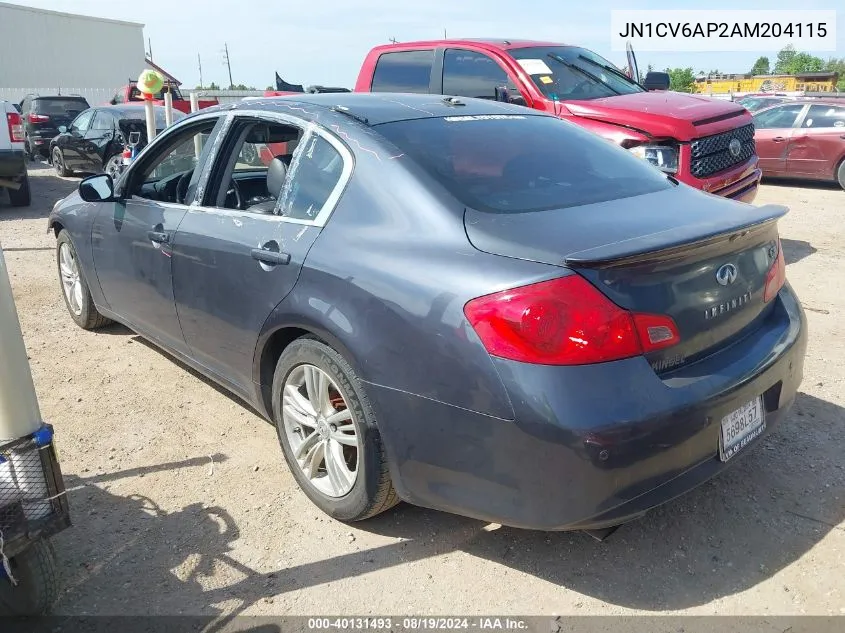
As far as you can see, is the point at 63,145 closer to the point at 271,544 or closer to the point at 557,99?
the point at 557,99

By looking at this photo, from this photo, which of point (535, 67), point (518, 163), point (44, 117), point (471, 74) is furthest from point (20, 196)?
point (518, 163)

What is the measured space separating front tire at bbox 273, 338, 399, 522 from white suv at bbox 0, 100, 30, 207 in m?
9.04

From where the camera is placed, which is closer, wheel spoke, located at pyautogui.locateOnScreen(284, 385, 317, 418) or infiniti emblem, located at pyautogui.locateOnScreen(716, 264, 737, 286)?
infiniti emblem, located at pyautogui.locateOnScreen(716, 264, 737, 286)

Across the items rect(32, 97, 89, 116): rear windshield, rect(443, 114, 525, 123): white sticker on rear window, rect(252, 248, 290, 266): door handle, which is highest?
rect(32, 97, 89, 116): rear windshield

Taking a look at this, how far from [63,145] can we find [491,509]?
14288 mm

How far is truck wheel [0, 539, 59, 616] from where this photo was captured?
2.35m

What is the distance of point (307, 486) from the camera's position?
3.07m

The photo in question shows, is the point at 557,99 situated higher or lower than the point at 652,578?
higher

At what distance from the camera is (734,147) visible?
6.57m

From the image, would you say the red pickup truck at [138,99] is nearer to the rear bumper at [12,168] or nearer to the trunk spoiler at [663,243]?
the rear bumper at [12,168]

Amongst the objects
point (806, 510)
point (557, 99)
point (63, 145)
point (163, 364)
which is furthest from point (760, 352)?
point (63, 145)

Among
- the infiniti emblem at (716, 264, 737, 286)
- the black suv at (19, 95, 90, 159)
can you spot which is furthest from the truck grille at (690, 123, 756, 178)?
the black suv at (19, 95, 90, 159)

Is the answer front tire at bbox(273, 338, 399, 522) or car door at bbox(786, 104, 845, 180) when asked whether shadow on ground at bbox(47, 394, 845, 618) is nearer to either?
front tire at bbox(273, 338, 399, 522)

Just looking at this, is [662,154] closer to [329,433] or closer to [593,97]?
[593,97]
